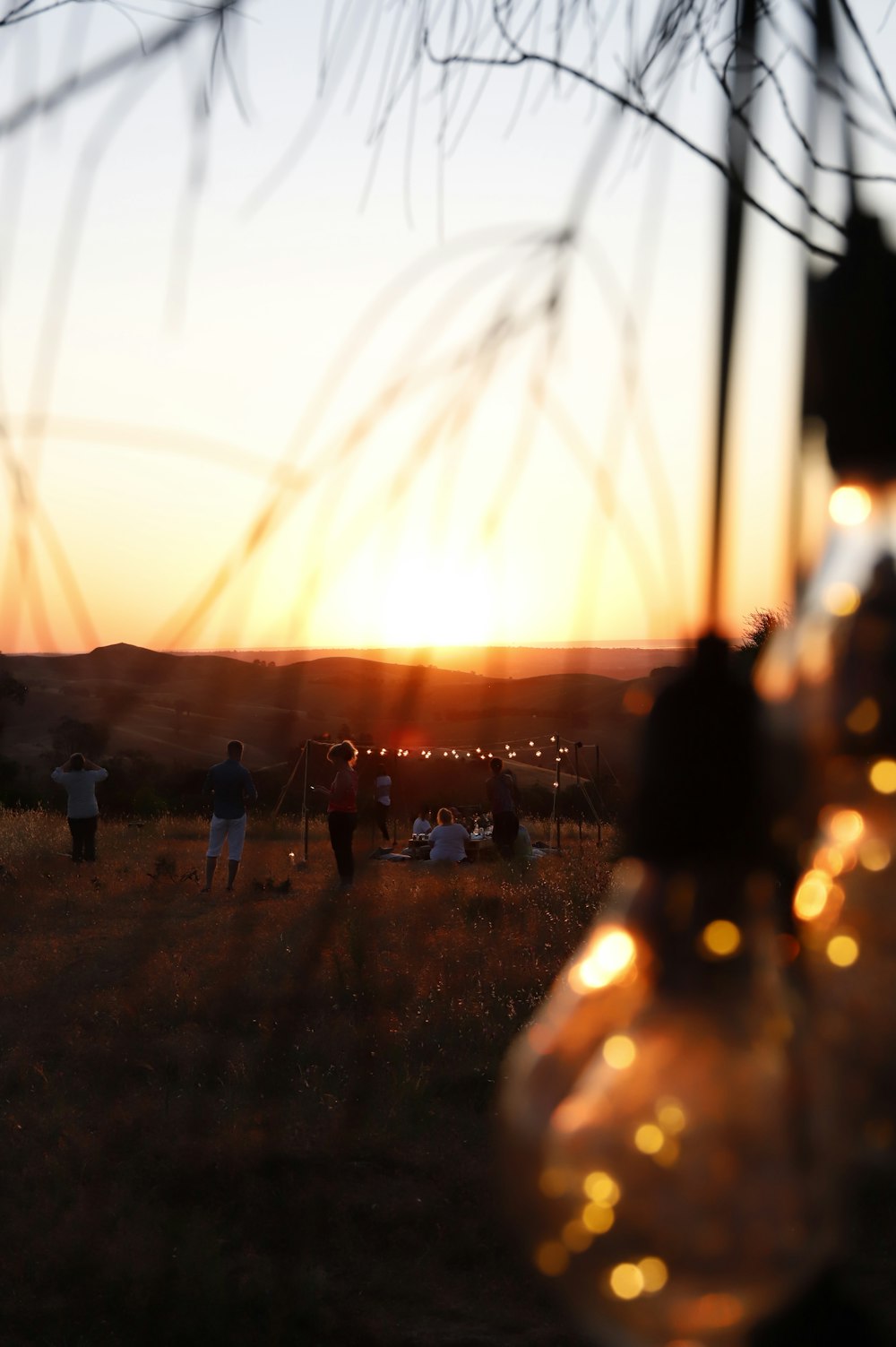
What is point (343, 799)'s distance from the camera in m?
12.0

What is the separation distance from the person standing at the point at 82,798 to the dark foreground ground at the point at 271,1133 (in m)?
2.07

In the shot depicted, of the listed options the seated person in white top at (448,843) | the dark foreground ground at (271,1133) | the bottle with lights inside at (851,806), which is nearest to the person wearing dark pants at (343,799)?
the dark foreground ground at (271,1133)

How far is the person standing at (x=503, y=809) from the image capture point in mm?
Answer: 14305

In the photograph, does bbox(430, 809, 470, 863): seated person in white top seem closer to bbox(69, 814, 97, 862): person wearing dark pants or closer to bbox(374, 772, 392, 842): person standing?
bbox(374, 772, 392, 842): person standing

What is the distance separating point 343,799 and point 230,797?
115cm

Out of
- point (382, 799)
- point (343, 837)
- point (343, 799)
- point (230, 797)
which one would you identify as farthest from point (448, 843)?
point (382, 799)

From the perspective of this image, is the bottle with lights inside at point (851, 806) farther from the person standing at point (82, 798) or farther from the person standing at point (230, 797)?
the person standing at point (82, 798)

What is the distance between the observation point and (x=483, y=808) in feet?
85.5

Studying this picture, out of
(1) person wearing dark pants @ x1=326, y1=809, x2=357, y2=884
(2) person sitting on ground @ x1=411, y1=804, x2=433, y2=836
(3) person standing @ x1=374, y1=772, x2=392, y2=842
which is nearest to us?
(1) person wearing dark pants @ x1=326, y1=809, x2=357, y2=884

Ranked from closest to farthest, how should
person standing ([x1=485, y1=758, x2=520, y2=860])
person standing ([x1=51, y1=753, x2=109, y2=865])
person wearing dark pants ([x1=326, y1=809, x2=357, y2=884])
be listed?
1. person wearing dark pants ([x1=326, y1=809, x2=357, y2=884])
2. person standing ([x1=51, y1=753, x2=109, y2=865])
3. person standing ([x1=485, y1=758, x2=520, y2=860])

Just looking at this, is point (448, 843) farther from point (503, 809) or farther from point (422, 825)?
point (422, 825)

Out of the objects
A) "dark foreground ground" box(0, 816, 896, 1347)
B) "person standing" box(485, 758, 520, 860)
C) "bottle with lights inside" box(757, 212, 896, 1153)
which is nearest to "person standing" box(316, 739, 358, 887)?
"dark foreground ground" box(0, 816, 896, 1347)

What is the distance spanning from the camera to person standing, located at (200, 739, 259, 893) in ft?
38.8

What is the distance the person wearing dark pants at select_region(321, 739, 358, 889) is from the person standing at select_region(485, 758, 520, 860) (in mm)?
2060
